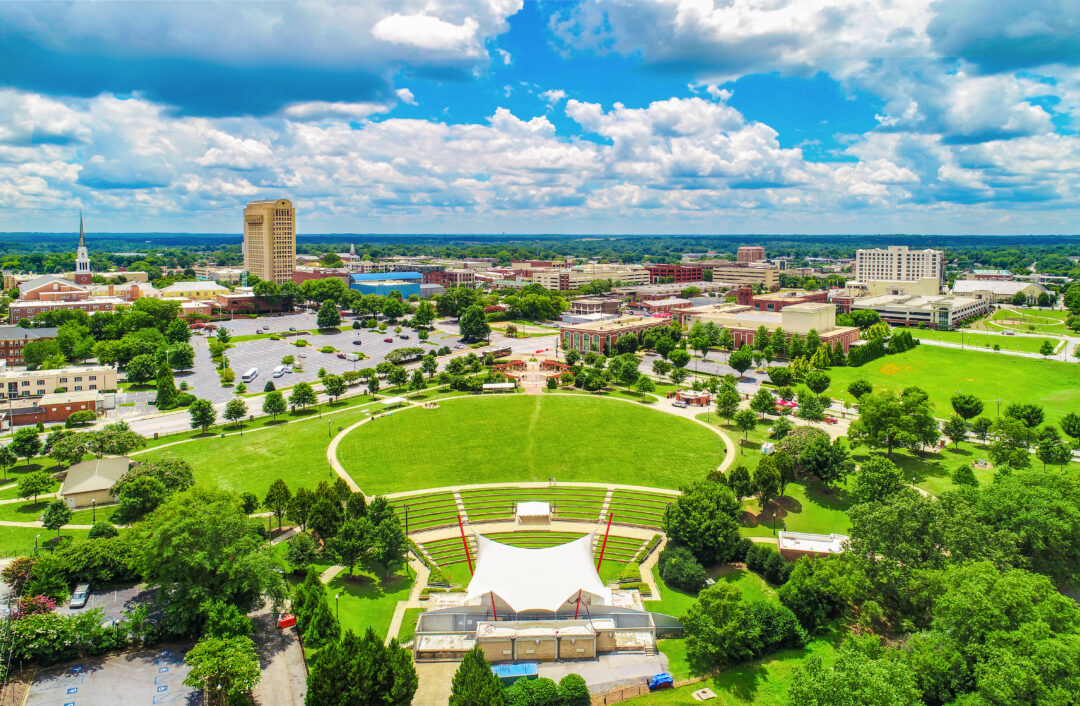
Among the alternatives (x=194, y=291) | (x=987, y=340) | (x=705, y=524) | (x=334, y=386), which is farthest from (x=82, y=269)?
(x=987, y=340)

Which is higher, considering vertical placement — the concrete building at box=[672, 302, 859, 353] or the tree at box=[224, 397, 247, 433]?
the concrete building at box=[672, 302, 859, 353]

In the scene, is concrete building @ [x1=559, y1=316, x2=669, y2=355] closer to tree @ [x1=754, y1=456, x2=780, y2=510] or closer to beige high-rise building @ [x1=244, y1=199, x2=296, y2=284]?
tree @ [x1=754, y1=456, x2=780, y2=510]

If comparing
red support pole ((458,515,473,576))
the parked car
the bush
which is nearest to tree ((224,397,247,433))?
the parked car

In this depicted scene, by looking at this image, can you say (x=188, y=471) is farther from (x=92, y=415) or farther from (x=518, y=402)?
(x=518, y=402)

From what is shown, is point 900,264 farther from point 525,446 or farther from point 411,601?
point 411,601

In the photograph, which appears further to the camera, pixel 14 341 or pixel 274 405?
pixel 14 341

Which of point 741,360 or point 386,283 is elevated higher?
point 386,283
